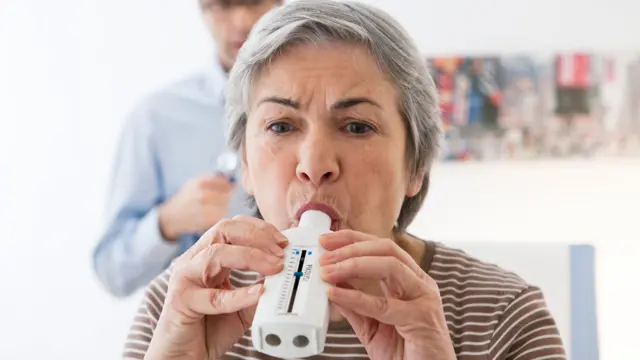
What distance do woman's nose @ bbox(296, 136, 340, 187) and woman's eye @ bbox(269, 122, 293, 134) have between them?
0.04 m

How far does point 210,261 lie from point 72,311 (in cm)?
196

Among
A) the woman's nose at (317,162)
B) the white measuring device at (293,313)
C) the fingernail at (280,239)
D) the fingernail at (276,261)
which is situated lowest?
the white measuring device at (293,313)

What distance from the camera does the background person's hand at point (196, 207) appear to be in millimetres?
1873

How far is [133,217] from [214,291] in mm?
1145

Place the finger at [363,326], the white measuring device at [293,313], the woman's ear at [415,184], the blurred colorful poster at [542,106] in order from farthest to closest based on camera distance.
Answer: the blurred colorful poster at [542,106] → the woman's ear at [415,184] → the finger at [363,326] → the white measuring device at [293,313]

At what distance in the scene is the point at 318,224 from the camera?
0.98 metres

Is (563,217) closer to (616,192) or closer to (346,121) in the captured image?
(616,192)

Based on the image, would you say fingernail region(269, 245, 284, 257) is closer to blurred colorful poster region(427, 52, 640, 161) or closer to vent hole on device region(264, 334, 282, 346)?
vent hole on device region(264, 334, 282, 346)

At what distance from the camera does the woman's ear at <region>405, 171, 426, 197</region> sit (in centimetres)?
122

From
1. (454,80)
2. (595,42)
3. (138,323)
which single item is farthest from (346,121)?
(595,42)

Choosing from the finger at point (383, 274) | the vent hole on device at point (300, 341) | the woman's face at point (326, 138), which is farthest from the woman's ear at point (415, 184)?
the vent hole on device at point (300, 341)

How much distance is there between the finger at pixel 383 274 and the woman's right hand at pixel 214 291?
2.6 inches

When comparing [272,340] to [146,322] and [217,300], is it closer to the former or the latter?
[217,300]

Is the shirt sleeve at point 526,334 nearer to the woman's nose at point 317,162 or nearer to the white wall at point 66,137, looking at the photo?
the woman's nose at point 317,162
